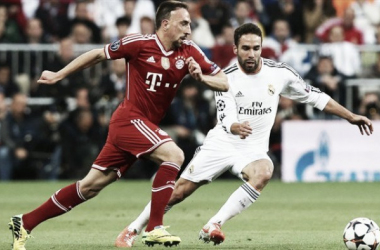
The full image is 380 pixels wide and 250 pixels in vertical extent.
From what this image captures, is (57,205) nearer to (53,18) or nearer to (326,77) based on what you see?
(326,77)

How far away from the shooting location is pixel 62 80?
18.1m

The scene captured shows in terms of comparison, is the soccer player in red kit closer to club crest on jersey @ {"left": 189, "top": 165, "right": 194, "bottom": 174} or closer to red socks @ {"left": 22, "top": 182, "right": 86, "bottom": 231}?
red socks @ {"left": 22, "top": 182, "right": 86, "bottom": 231}

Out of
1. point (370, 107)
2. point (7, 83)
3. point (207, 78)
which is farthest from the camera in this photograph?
point (7, 83)

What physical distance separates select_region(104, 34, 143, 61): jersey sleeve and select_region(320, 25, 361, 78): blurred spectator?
34.6 ft

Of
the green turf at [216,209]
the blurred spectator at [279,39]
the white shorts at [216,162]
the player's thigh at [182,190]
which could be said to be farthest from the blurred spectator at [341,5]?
the player's thigh at [182,190]

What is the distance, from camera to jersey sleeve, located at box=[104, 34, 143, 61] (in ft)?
28.4

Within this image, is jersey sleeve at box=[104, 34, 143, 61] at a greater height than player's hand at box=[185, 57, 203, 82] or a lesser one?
greater

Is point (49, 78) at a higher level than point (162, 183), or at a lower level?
higher

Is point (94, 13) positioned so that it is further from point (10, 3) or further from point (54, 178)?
point (54, 178)

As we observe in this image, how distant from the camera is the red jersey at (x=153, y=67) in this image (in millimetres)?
8750

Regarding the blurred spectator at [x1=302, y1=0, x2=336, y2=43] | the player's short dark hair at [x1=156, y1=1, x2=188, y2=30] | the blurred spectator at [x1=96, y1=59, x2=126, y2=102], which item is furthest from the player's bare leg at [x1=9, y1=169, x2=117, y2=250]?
the blurred spectator at [x1=302, y1=0, x2=336, y2=43]

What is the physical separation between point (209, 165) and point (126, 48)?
5.65ft

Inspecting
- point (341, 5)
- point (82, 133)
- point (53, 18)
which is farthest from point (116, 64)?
point (341, 5)

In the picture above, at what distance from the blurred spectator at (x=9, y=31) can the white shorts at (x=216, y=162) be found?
1018 centimetres
